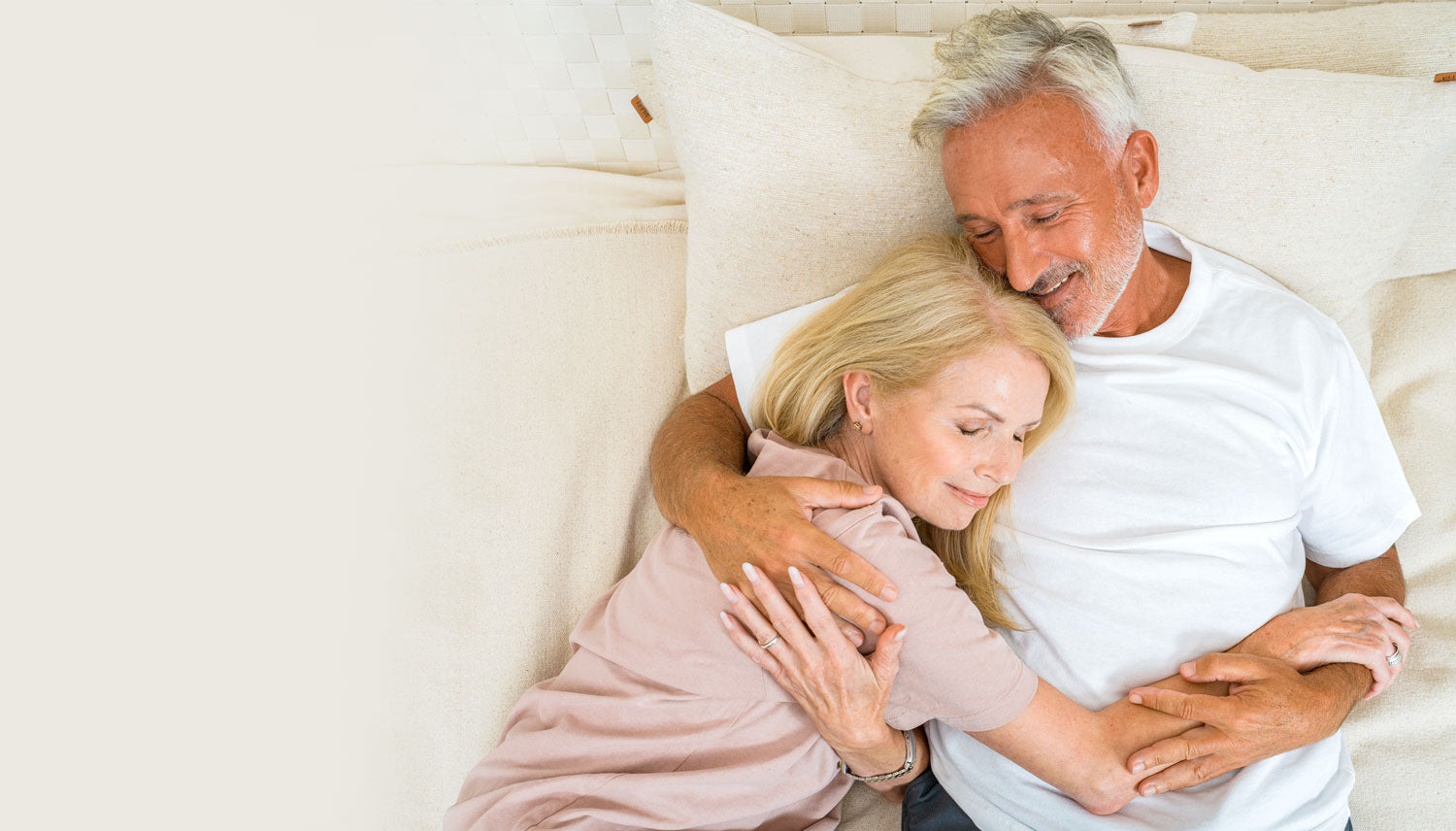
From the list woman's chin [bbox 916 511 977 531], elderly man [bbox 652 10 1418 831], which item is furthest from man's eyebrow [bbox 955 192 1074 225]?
woman's chin [bbox 916 511 977 531]

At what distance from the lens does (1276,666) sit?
1300mm

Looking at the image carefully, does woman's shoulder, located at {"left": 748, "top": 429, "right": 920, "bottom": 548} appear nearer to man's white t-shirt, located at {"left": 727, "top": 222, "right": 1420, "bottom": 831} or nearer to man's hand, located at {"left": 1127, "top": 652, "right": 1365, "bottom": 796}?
man's white t-shirt, located at {"left": 727, "top": 222, "right": 1420, "bottom": 831}

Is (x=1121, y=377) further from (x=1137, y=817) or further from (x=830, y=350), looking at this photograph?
(x=1137, y=817)

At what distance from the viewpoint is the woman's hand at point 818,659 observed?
1175 mm

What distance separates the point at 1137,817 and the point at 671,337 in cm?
108

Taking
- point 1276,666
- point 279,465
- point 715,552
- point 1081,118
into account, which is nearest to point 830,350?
point 715,552

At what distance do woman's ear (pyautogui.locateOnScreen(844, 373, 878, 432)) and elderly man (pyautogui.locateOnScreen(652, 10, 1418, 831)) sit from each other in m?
0.19

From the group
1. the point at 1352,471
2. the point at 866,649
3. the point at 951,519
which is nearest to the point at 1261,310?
the point at 1352,471

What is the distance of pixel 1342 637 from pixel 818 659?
796 millimetres

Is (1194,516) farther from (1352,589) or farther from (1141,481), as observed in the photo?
→ (1352,589)

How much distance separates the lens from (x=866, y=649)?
122 cm

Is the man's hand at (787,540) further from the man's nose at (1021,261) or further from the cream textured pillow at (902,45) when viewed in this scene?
the cream textured pillow at (902,45)

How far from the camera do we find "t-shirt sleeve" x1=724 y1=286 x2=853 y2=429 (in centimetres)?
159

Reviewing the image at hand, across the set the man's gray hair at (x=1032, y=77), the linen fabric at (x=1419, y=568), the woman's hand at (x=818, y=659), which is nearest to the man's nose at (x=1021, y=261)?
the man's gray hair at (x=1032, y=77)
